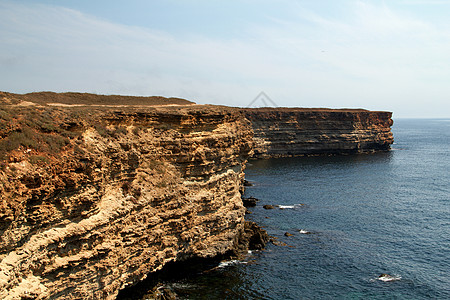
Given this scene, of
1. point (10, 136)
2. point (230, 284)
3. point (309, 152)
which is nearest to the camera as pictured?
point (10, 136)

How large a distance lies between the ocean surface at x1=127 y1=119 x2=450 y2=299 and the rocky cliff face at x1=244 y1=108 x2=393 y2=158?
3342cm

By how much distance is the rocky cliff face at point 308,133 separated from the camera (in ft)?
371

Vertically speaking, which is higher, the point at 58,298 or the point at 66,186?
the point at 66,186

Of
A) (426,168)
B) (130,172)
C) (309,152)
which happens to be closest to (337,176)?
(426,168)

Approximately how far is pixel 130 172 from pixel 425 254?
1245 inches

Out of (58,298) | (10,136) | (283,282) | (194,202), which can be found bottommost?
(283,282)

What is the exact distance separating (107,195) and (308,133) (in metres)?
97.3

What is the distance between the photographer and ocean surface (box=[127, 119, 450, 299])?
1214 inches

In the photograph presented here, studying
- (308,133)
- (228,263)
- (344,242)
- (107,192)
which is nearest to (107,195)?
(107,192)

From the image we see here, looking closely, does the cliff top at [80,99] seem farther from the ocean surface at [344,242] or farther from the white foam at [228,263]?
the ocean surface at [344,242]

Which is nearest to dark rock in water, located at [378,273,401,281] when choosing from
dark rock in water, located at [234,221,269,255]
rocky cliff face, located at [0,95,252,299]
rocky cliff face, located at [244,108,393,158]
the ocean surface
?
the ocean surface

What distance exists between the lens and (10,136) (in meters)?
20.1

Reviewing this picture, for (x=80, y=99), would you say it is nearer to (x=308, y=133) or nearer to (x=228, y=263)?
(x=228, y=263)

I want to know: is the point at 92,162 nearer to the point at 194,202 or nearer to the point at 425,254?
the point at 194,202
